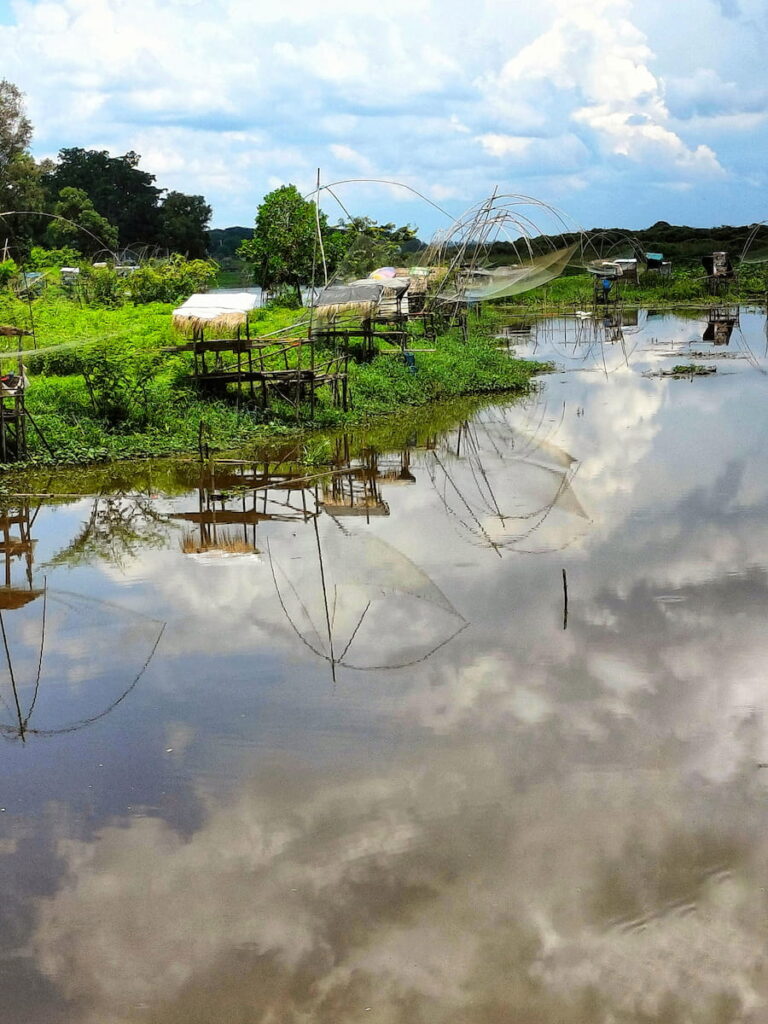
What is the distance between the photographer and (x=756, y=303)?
39812mm

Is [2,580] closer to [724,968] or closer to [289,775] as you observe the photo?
[289,775]

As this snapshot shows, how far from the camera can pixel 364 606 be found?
7.11 m

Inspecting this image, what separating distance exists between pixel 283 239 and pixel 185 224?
33.1 meters

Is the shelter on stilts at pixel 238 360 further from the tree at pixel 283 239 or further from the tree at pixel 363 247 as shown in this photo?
the tree at pixel 283 239

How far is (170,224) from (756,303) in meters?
34.8

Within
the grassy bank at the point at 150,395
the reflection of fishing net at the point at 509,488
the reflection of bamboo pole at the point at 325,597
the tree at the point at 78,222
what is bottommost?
the reflection of bamboo pole at the point at 325,597

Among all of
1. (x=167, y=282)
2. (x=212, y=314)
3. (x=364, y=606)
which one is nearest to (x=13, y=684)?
(x=364, y=606)

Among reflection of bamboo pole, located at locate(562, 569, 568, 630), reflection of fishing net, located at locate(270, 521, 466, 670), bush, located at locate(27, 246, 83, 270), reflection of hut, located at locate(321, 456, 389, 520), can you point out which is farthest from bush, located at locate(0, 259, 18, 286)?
reflection of bamboo pole, located at locate(562, 569, 568, 630)

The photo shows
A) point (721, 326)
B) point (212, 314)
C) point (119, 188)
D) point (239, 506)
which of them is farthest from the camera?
point (119, 188)

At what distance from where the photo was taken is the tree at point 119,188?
64250 mm

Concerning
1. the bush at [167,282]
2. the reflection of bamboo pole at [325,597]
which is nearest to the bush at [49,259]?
the bush at [167,282]

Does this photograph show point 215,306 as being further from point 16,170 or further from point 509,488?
point 16,170

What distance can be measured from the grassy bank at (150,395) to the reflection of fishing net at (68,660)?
191 inches

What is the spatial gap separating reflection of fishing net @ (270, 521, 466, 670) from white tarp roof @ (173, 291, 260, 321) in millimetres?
6517
